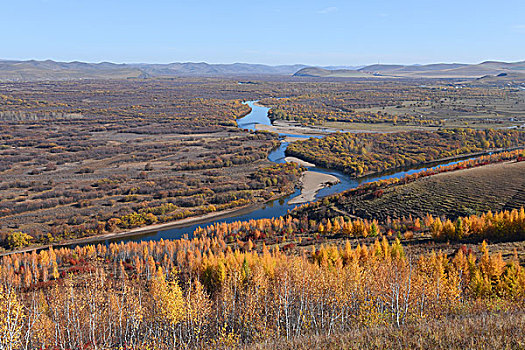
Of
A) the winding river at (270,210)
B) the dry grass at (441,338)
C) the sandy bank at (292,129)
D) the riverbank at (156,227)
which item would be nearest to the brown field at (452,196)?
the winding river at (270,210)

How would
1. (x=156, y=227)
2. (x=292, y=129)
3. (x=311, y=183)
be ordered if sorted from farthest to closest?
(x=292, y=129) → (x=311, y=183) → (x=156, y=227)

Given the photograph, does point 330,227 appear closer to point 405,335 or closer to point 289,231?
point 289,231

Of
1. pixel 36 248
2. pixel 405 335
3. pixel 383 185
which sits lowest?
pixel 36 248

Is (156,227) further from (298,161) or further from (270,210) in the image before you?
(298,161)

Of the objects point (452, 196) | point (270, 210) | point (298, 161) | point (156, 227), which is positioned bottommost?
point (156, 227)

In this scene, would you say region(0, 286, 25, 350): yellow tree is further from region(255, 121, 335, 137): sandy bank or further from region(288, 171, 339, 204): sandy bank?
region(255, 121, 335, 137): sandy bank

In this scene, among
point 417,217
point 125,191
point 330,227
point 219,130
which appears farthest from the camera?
point 219,130

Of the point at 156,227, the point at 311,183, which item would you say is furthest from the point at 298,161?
the point at 156,227

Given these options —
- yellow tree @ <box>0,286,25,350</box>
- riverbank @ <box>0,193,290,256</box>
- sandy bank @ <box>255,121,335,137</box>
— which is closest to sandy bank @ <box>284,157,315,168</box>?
riverbank @ <box>0,193,290,256</box>

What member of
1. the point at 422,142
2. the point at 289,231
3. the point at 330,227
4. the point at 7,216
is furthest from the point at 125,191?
the point at 422,142
